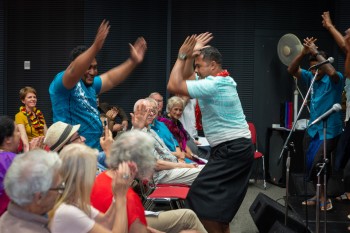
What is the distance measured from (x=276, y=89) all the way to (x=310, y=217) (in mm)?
3561

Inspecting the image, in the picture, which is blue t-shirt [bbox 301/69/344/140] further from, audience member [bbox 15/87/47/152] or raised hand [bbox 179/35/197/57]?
audience member [bbox 15/87/47/152]

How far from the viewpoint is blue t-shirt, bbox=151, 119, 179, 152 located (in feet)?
17.4

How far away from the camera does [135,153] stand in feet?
9.19

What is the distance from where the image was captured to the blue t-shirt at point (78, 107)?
146 inches

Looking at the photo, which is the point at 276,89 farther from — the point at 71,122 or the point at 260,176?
the point at 71,122

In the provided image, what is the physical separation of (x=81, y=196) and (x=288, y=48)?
Result: 5469 millimetres

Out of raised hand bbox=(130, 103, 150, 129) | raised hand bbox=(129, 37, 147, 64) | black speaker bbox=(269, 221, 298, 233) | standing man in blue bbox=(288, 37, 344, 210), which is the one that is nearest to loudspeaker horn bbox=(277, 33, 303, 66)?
standing man in blue bbox=(288, 37, 344, 210)

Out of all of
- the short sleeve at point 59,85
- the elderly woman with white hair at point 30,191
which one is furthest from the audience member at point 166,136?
the elderly woman with white hair at point 30,191

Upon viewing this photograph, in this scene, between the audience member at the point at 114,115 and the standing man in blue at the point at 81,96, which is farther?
the audience member at the point at 114,115

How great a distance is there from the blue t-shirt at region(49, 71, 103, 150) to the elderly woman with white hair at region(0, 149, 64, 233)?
1307 mm

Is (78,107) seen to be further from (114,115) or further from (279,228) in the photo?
(114,115)

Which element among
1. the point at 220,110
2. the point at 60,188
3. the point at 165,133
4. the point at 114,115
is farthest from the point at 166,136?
the point at 60,188

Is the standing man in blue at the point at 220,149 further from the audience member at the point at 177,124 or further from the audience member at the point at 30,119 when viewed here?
the audience member at the point at 30,119

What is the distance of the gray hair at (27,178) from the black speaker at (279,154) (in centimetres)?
527
